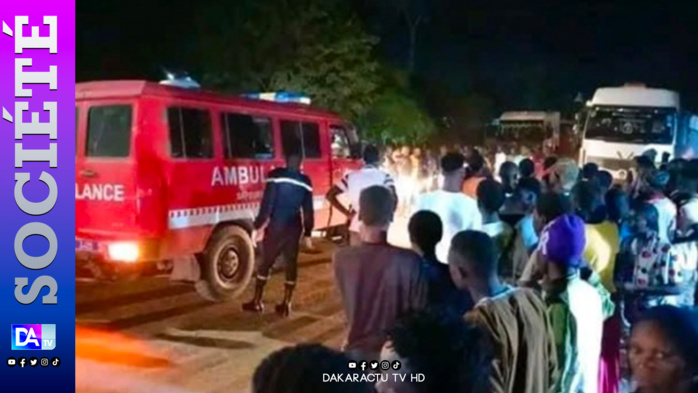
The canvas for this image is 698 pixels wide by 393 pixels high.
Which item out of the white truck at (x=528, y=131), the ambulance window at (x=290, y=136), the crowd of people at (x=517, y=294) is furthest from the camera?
the white truck at (x=528, y=131)

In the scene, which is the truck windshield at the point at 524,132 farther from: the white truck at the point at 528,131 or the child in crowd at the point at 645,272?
the child in crowd at the point at 645,272

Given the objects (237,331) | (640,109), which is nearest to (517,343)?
(237,331)

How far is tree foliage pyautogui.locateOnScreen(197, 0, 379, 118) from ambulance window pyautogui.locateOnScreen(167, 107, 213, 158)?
1182 cm

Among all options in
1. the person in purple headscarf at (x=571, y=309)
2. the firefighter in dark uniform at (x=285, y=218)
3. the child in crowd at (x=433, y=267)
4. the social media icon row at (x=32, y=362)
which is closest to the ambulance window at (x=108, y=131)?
the firefighter in dark uniform at (x=285, y=218)

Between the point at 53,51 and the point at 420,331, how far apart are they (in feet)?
16.1

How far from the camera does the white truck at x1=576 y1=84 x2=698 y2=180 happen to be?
775 inches

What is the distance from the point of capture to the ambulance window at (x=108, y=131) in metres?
8.50

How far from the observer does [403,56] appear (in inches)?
1698

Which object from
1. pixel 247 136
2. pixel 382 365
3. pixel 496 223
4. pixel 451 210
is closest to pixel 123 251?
pixel 247 136

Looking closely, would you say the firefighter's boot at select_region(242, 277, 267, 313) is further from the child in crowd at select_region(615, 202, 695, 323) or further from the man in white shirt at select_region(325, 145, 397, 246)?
the child in crowd at select_region(615, 202, 695, 323)

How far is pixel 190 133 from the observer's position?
29.6 feet

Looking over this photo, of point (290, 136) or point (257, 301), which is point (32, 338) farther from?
point (290, 136)

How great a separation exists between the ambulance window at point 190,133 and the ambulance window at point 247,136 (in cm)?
31

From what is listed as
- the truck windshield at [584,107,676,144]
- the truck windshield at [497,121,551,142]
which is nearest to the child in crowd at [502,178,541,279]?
the truck windshield at [584,107,676,144]
